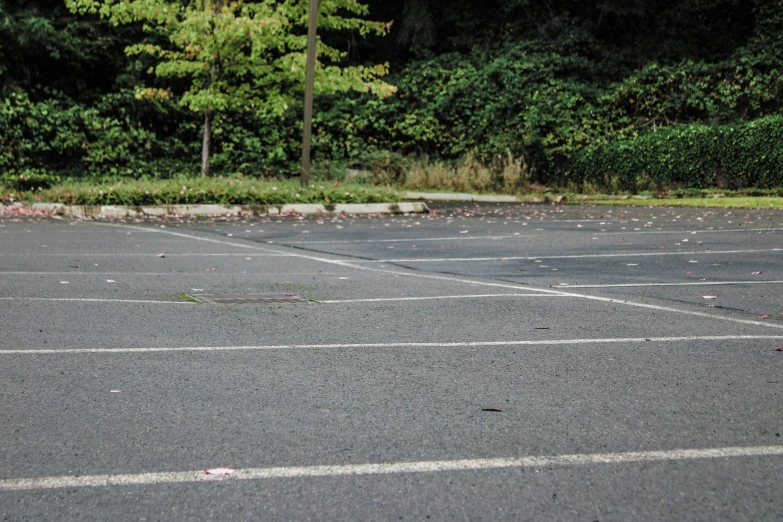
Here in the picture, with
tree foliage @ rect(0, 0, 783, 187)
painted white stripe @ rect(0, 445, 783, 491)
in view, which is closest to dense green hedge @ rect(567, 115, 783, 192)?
tree foliage @ rect(0, 0, 783, 187)

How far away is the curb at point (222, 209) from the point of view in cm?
1802

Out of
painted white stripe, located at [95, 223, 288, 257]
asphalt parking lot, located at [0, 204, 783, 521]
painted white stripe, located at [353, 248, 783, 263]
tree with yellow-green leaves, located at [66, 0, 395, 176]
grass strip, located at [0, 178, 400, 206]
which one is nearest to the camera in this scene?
asphalt parking lot, located at [0, 204, 783, 521]

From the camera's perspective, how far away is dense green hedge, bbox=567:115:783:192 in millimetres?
23734

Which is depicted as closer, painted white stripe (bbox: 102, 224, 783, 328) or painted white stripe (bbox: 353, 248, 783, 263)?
painted white stripe (bbox: 102, 224, 783, 328)

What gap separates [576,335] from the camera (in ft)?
21.3

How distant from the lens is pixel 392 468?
3.81 metres

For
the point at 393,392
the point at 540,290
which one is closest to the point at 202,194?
the point at 540,290

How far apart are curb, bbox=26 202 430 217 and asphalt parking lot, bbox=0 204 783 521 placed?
768 centimetres

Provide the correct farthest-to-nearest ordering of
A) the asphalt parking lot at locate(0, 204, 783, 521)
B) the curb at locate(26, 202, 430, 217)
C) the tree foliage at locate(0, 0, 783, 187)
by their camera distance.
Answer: the tree foliage at locate(0, 0, 783, 187) → the curb at locate(26, 202, 430, 217) → the asphalt parking lot at locate(0, 204, 783, 521)

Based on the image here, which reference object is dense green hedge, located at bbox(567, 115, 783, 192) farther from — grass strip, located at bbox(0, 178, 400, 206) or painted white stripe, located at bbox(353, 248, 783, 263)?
painted white stripe, located at bbox(353, 248, 783, 263)

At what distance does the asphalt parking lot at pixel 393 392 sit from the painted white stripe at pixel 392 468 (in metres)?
0.01

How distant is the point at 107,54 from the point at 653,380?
27314mm

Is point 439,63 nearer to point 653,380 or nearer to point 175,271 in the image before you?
point 175,271

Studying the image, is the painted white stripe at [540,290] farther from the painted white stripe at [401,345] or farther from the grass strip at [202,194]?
the grass strip at [202,194]
